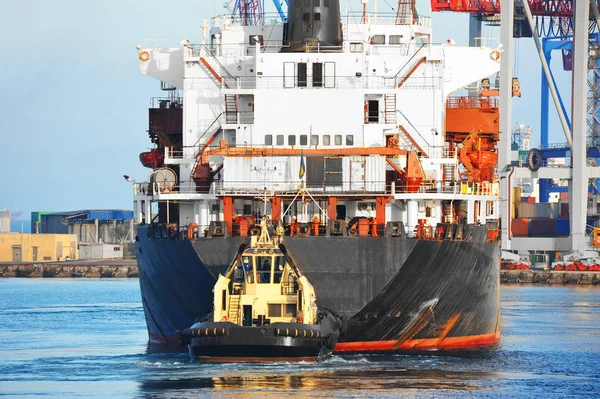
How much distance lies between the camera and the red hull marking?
44.0m

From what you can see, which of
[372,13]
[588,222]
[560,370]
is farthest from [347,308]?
[588,222]

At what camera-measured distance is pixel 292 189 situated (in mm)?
45250

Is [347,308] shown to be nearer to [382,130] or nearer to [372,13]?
[382,130]

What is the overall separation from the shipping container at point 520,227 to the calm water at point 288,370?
6420cm

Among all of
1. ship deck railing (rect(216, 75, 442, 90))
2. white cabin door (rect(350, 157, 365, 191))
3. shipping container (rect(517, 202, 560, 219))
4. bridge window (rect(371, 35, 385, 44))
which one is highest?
bridge window (rect(371, 35, 385, 44))

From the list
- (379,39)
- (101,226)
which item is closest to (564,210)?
→ (101,226)

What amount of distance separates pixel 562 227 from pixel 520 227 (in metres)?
4.60

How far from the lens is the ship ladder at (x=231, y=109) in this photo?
161 feet

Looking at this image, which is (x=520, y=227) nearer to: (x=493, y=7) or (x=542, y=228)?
(x=542, y=228)

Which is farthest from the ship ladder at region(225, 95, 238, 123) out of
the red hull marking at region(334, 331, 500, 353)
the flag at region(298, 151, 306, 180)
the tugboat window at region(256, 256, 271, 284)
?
the red hull marking at region(334, 331, 500, 353)

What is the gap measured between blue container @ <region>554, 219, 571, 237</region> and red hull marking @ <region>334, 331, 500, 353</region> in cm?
7278

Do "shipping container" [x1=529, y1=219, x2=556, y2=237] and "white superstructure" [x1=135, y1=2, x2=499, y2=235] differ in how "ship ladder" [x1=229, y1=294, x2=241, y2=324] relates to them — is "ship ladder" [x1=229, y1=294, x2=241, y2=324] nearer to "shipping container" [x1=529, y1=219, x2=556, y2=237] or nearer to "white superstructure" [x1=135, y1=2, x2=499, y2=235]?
"white superstructure" [x1=135, y1=2, x2=499, y2=235]

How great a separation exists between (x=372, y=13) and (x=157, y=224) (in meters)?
13.8

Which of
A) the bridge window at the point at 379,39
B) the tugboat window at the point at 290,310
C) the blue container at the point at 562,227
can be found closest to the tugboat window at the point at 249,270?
the tugboat window at the point at 290,310
